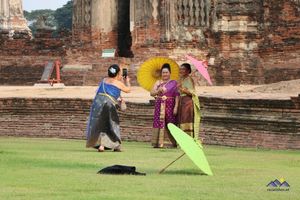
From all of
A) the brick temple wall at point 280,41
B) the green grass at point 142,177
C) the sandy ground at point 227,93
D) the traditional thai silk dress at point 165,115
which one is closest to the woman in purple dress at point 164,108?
the traditional thai silk dress at point 165,115

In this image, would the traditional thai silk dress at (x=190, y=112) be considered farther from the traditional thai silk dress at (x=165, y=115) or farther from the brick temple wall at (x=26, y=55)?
the brick temple wall at (x=26, y=55)

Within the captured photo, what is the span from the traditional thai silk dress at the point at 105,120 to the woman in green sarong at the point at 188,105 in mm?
1295

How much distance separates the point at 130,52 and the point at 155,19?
6.57ft

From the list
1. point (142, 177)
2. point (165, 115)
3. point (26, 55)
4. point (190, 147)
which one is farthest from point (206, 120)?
point (26, 55)

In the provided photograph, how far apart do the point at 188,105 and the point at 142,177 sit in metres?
5.27

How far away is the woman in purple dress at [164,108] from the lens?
1477cm

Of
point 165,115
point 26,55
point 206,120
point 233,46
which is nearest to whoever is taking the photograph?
point 165,115

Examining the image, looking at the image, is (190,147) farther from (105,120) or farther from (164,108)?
(164,108)

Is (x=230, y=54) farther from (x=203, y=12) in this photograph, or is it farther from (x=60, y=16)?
(x=60, y=16)

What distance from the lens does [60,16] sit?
267ft

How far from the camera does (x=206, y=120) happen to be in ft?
53.3

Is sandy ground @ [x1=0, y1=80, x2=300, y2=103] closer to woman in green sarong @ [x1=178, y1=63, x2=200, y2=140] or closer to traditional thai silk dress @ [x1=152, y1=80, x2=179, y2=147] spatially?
traditional thai silk dress @ [x1=152, y1=80, x2=179, y2=147]

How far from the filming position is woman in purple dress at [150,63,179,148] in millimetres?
14766

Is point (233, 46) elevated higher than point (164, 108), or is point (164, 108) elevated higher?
point (164, 108)
